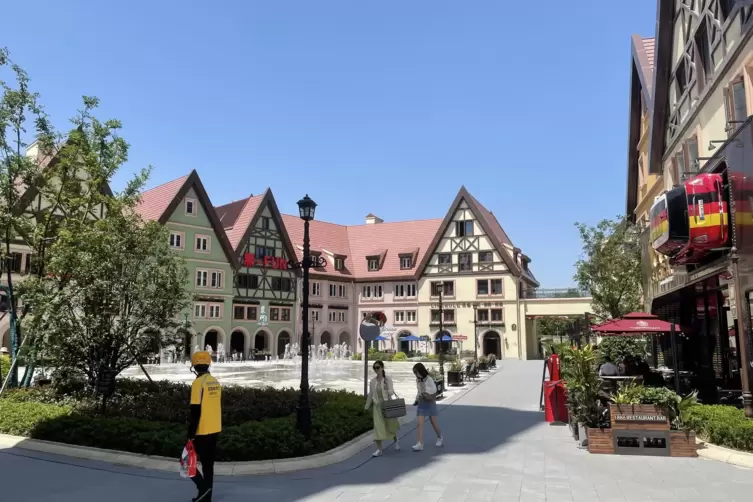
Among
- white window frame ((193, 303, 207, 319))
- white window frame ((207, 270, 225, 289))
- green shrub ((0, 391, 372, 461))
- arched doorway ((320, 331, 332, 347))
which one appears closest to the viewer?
green shrub ((0, 391, 372, 461))

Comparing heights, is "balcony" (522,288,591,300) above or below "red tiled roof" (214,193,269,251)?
below

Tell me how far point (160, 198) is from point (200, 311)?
10.3 meters

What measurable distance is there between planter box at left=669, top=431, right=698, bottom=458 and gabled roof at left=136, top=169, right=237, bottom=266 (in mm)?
40543

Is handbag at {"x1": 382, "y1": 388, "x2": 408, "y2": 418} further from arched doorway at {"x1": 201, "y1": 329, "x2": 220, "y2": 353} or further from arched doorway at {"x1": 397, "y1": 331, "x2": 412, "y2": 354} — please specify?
arched doorway at {"x1": 397, "y1": 331, "x2": 412, "y2": 354}

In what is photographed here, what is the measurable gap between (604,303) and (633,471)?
2504 cm

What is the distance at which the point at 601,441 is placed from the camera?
10.2m

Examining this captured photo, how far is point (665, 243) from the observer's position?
48.3 ft

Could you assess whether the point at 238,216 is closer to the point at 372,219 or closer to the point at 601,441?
the point at 372,219

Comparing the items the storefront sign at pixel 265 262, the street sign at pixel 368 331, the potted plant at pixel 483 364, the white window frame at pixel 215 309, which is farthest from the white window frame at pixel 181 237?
the street sign at pixel 368 331

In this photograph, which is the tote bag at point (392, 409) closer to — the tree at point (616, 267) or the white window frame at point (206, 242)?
the tree at point (616, 267)

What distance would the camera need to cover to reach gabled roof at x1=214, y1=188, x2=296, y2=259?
5150cm

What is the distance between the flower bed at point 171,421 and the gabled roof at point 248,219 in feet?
123

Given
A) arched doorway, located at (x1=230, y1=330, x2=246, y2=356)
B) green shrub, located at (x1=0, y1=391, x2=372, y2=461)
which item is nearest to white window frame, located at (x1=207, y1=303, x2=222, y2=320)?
arched doorway, located at (x1=230, y1=330, x2=246, y2=356)

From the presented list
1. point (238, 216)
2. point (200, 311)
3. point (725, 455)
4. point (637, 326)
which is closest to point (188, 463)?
point (725, 455)
